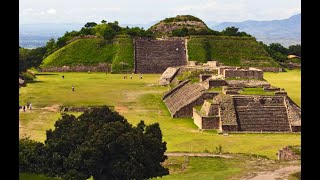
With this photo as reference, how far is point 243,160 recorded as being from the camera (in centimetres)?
2267

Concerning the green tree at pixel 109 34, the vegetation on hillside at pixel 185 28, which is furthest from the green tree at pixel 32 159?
the vegetation on hillside at pixel 185 28

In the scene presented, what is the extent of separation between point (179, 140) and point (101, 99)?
591 inches

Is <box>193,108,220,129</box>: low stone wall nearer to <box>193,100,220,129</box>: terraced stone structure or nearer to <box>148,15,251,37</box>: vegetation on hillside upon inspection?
<box>193,100,220,129</box>: terraced stone structure

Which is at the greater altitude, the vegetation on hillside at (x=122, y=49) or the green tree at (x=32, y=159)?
the vegetation on hillside at (x=122, y=49)

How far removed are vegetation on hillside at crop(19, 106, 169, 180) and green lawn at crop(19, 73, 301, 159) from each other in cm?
844

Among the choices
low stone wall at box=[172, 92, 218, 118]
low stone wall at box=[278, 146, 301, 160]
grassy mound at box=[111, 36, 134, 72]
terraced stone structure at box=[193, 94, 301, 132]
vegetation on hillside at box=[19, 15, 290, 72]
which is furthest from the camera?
vegetation on hillside at box=[19, 15, 290, 72]

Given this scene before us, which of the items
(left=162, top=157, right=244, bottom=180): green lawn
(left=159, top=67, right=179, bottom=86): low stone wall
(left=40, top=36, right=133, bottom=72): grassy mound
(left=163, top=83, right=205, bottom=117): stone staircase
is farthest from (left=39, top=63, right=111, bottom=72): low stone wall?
(left=162, top=157, right=244, bottom=180): green lawn

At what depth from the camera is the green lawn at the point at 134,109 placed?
90.4 ft

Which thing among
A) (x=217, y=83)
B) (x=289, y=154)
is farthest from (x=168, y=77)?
(x=289, y=154)

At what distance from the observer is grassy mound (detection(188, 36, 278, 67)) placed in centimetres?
7362

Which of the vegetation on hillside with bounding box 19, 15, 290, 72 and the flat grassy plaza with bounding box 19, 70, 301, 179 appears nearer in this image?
the flat grassy plaza with bounding box 19, 70, 301, 179

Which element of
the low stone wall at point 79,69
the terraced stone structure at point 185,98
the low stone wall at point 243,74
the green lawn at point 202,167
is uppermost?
the low stone wall at point 79,69

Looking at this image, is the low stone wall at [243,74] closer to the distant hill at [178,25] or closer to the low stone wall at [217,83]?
the low stone wall at [217,83]

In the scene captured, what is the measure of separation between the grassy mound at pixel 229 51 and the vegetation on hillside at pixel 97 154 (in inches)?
2177
